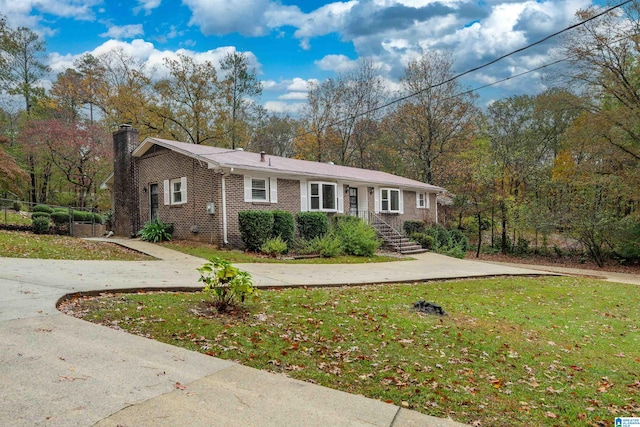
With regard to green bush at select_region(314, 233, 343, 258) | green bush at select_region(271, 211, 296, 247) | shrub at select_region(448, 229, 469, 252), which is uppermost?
green bush at select_region(271, 211, 296, 247)

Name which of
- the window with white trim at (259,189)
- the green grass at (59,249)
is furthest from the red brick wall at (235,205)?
the green grass at (59,249)

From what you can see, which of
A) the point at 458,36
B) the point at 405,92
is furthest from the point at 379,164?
the point at 458,36

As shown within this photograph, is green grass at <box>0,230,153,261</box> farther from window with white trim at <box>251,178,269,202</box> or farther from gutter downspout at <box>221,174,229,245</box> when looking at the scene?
window with white trim at <box>251,178,269,202</box>

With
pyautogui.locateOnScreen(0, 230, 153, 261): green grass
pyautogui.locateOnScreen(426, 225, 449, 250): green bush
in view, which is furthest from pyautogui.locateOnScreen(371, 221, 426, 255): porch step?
pyautogui.locateOnScreen(0, 230, 153, 261): green grass

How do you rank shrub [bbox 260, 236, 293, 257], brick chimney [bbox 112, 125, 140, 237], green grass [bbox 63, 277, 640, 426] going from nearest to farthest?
green grass [bbox 63, 277, 640, 426] → shrub [bbox 260, 236, 293, 257] → brick chimney [bbox 112, 125, 140, 237]

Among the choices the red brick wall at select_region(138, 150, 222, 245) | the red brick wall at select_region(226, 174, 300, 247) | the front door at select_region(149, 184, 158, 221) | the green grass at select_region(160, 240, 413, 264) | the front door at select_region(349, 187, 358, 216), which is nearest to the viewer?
the green grass at select_region(160, 240, 413, 264)

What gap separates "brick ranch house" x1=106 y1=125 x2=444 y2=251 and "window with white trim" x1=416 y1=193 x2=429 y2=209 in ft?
12.5

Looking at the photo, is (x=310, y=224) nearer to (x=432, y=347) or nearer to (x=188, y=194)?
(x=188, y=194)

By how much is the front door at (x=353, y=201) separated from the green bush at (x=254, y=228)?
635cm

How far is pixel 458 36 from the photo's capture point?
1381 cm

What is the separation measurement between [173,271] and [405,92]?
77.5 ft

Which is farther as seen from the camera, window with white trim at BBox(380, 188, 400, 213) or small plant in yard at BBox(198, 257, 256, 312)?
window with white trim at BBox(380, 188, 400, 213)

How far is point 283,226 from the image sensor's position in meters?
14.6

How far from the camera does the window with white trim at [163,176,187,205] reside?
15.1 meters
